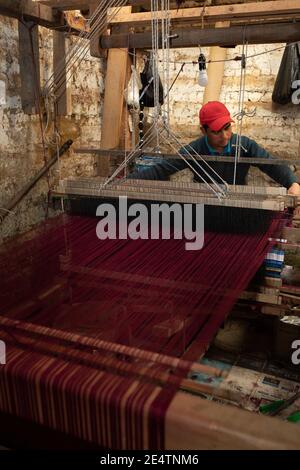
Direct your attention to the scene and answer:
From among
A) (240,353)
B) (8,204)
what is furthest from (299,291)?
(8,204)

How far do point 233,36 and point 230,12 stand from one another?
516mm

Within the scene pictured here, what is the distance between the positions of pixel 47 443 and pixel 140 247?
41.6 inches

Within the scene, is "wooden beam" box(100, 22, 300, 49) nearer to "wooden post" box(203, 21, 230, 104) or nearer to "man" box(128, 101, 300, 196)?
"man" box(128, 101, 300, 196)

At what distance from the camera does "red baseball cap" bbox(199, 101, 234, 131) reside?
9.70 feet

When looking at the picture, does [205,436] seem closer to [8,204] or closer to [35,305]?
[35,305]

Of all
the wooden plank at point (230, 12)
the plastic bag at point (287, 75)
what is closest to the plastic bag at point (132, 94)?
the wooden plank at point (230, 12)

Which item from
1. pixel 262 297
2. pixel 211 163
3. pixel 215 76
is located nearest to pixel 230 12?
pixel 211 163

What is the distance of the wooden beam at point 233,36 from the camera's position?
92.4 inches

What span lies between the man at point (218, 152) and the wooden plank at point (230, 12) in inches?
24.8

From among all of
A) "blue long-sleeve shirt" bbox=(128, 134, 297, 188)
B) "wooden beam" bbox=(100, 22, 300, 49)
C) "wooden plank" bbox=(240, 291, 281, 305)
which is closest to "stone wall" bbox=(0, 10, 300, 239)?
"blue long-sleeve shirt" bbox=(128, 134, 297, 188)

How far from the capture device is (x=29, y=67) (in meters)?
3.25

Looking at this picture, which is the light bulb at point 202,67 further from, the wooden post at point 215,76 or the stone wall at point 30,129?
the wooden post at point 215,76

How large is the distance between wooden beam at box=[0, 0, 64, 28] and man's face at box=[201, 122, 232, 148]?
142 centimetres

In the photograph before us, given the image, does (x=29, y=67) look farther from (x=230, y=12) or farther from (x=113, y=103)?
(x=230, y=12)
